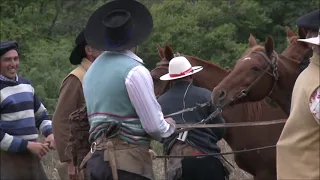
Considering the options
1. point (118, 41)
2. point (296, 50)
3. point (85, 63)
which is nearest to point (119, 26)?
point (118, 41)

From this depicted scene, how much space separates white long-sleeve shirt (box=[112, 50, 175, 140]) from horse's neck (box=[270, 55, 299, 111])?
7.38ft

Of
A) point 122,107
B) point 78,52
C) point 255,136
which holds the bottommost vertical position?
point 255,136

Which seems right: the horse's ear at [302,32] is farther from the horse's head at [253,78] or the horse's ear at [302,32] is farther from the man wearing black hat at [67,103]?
the man wearing black hat at [67,103]

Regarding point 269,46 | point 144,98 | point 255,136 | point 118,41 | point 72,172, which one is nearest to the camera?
point 144,98

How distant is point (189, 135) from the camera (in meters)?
Answer: 6.88

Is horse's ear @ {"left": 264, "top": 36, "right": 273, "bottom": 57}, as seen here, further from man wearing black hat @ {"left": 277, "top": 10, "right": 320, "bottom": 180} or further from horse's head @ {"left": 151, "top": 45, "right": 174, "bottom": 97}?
man wearing black hat @ {"left": 277, "top": 10, "right": 320, "bottom": 180}

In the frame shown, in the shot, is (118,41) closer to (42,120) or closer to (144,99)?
(144,99)

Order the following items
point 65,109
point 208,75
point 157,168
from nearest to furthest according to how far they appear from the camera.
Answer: point 65,109 → point 208,75 → point 157,168

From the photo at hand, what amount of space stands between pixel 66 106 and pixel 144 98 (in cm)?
169

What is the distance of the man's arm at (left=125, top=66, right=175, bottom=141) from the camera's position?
202 inches

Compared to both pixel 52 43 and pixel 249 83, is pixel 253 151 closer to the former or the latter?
pixel 249 83

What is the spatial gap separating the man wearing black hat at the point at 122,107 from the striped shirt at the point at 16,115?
1.41 m

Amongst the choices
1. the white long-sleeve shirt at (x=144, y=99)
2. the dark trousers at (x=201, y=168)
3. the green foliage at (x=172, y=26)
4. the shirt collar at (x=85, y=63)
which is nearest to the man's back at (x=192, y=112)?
the dark trousers at (x=201, y=168)

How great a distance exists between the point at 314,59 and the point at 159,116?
4.13 feet
